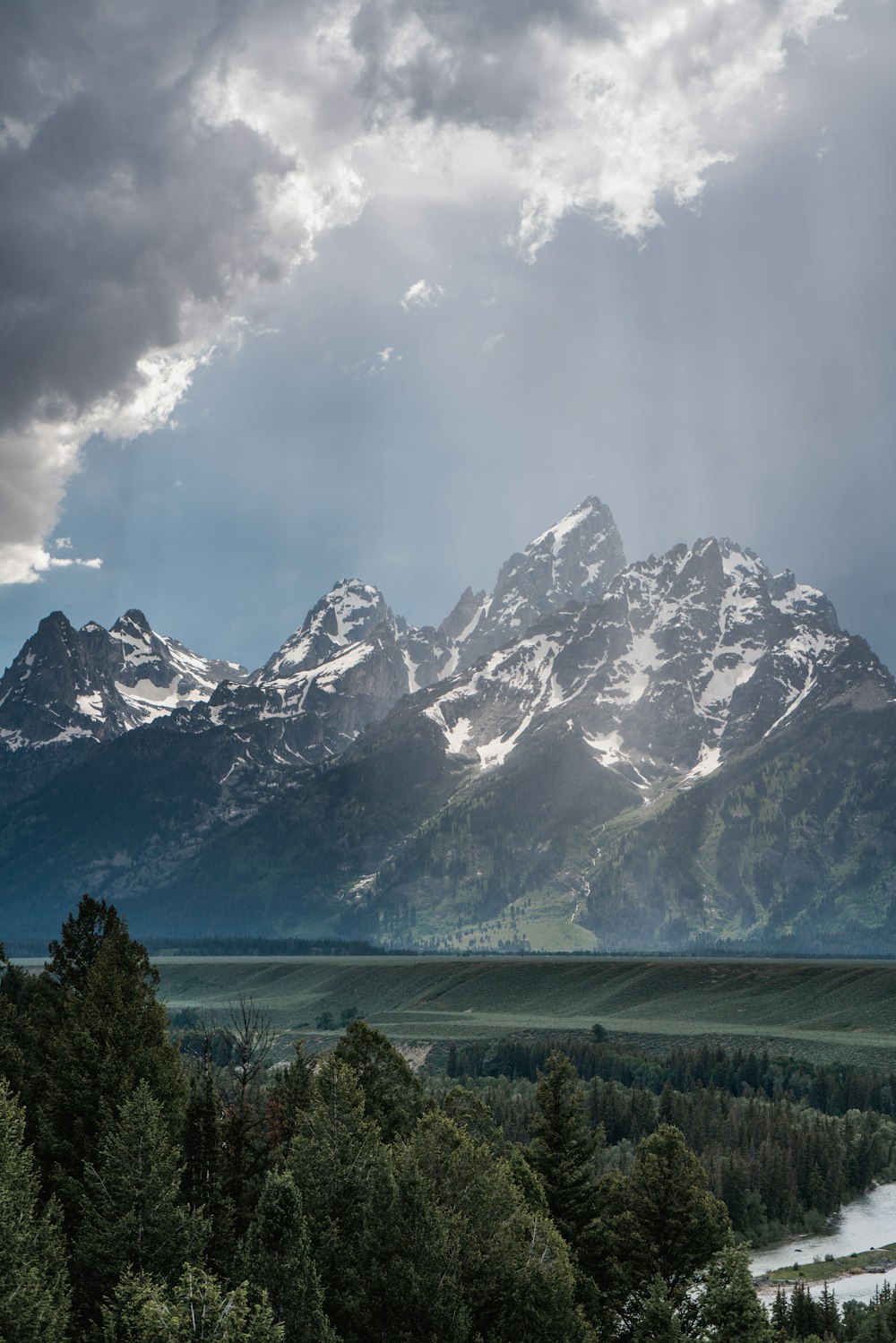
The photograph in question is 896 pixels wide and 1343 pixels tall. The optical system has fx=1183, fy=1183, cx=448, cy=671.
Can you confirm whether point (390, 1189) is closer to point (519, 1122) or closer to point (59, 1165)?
point (59, 1165)

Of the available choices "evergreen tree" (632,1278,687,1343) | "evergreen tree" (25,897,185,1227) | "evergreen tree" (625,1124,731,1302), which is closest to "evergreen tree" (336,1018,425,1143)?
"evergreen tree" (625,1124,731,1302)

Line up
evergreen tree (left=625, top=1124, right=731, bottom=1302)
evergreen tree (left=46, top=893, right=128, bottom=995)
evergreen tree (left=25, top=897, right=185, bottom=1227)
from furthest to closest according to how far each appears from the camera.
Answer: evergreen tree (left=46, top=893, right=128, bottom=995) < evergreen tree (left=625, top=1124, right=731, bottom=1302) < evergreen tree (left=25, top=897, right=185, bottom=1227)

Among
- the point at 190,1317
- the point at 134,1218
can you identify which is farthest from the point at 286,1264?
the point at 190,1317

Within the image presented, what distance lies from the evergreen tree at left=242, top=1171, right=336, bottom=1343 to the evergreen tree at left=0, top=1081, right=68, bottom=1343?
6.69 m

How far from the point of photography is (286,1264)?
4222 cm

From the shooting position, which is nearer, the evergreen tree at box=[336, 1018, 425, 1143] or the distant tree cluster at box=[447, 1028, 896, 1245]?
the evergreen tree at box=[336, 1018, 425, 1143]

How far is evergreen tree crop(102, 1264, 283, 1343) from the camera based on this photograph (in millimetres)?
32406

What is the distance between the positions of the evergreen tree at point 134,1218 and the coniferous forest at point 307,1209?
9 cm

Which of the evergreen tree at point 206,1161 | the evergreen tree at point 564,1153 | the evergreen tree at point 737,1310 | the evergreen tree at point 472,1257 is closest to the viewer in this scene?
the evergreen tree at point 472,1257

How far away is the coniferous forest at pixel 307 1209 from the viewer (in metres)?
40.6

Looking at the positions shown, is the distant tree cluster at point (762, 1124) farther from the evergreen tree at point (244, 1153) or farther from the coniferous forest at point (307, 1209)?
the evergreen tree at point (244, 1153)

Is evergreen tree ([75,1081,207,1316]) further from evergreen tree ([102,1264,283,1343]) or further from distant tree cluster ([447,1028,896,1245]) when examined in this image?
distant tree cluster ([447,1028,896,1245])

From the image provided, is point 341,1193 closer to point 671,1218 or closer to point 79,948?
point 671,1218

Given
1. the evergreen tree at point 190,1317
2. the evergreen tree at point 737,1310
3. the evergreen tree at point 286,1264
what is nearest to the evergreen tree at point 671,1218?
the evergreen tree at point 737,1310
